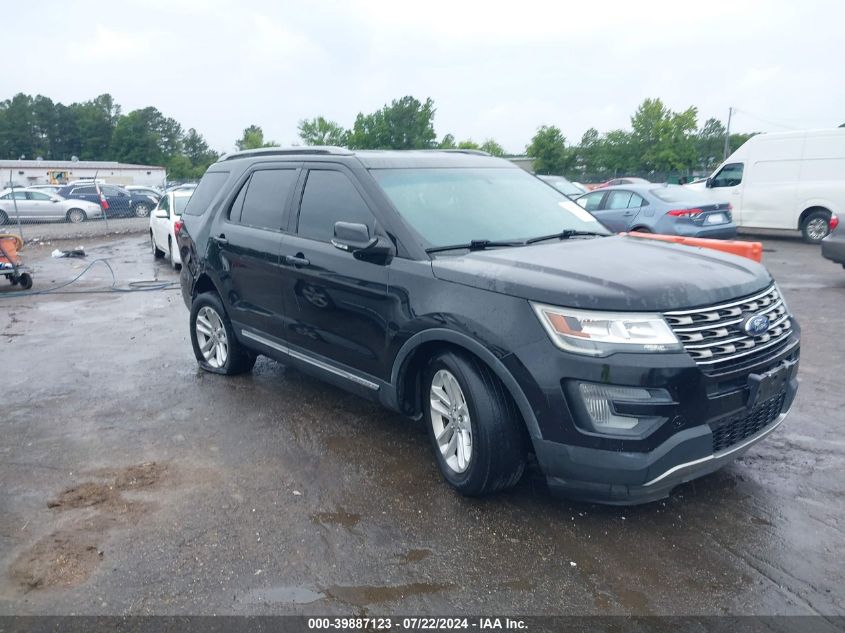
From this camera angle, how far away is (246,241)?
5.37 meters

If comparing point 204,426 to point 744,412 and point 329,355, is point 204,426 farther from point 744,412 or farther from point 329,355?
point 744,412

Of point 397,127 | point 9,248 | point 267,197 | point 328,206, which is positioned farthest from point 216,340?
point 397,127

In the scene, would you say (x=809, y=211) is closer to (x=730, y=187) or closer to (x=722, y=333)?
(x=730, y=187)

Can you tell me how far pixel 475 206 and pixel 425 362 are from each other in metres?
1.15

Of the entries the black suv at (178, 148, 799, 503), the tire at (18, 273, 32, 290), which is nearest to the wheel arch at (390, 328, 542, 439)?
the black suv at (178, 148, 799, 503)

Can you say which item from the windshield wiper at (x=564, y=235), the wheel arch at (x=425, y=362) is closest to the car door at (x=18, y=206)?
the wheel arch at (x=425, y=362)

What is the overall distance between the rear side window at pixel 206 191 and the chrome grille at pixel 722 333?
4211 millimetres

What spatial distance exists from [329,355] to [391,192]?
1.18 metres

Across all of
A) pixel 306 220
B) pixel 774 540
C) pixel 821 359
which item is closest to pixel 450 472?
pixel 774 540

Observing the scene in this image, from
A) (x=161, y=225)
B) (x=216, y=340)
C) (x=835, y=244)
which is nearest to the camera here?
(x=216, y=340)

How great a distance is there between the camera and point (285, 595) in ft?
9.98

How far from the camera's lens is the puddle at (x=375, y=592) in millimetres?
3008

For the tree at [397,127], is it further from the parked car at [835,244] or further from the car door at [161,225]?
the parked car at [835,244]

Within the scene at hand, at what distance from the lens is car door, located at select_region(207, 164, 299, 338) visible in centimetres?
509
